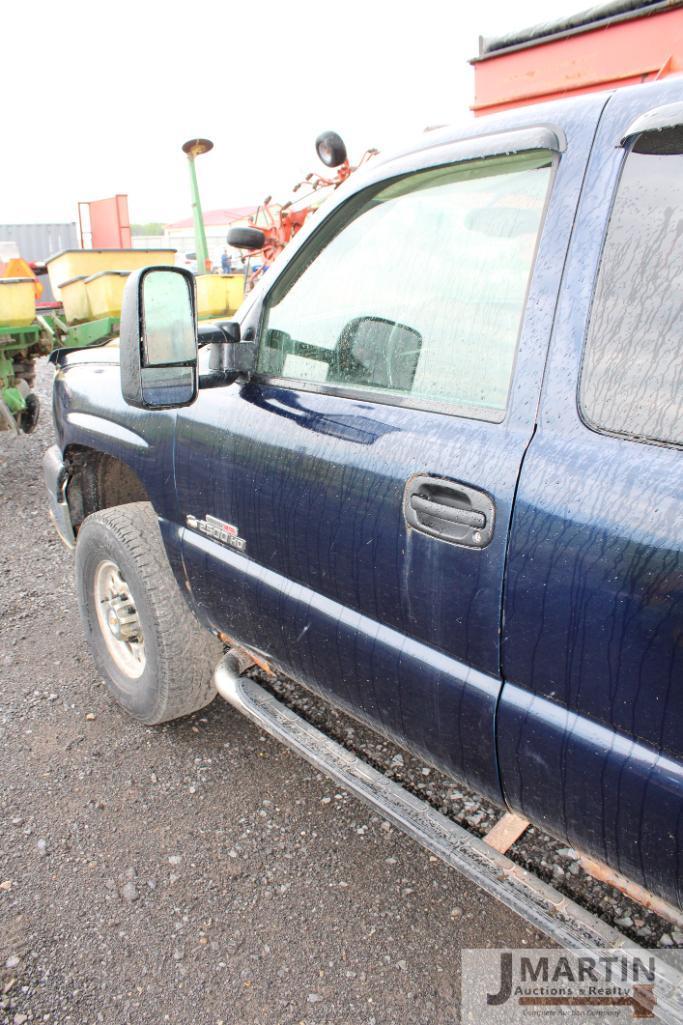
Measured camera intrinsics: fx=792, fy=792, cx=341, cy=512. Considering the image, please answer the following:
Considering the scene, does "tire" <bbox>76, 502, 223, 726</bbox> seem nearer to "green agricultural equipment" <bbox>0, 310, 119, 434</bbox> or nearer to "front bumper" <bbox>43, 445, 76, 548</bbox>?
"front bumper" <bbox>43, 445, 76, 548</bbox>

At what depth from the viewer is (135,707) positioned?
3.00m

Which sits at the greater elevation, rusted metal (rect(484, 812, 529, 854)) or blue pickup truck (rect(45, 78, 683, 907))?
blue pickup truck (rect(45, 78, 683, 907))

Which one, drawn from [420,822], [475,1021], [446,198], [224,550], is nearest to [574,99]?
[446,198]

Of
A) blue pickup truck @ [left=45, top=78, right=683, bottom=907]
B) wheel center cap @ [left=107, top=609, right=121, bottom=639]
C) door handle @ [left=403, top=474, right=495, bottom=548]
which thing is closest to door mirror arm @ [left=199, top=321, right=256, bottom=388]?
blue pickup truck @ [left=45, top=78, right=683, bottom=907]

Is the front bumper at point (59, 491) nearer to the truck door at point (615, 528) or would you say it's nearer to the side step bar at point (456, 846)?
the side step bar at point (456, 846)

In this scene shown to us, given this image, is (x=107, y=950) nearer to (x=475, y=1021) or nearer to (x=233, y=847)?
(x=233, y=847)

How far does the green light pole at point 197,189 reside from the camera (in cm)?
1155

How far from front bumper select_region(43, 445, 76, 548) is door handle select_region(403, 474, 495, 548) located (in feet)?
6.77

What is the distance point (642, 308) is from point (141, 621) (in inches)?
80.3

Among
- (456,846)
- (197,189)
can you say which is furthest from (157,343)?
(197,189)

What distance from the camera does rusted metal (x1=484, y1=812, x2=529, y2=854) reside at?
6.22ft

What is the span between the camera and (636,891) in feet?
4.88

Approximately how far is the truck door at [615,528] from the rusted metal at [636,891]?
53mm

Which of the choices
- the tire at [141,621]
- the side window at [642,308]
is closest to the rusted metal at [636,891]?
the side window at [642,308]
